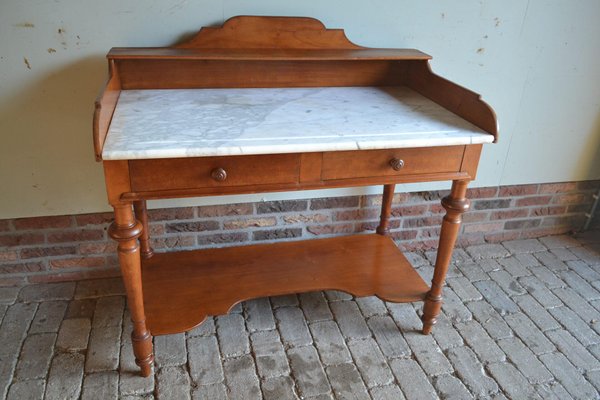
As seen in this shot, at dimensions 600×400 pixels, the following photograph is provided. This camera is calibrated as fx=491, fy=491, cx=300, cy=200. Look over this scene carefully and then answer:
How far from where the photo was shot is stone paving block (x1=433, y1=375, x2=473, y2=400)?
1.83 metres

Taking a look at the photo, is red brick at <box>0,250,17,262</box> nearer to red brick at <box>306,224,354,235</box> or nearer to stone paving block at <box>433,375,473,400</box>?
red brick at <box>306,224,354,235</box>

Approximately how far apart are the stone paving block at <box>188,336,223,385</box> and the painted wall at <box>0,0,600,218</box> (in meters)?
0.64

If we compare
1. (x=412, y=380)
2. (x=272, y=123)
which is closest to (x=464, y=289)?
(x=412, y=380)

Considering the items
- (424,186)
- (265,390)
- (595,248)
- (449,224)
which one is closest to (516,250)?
(595,248)

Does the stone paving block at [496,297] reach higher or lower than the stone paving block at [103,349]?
higher

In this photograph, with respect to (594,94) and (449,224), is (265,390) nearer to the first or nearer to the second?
(449,224)

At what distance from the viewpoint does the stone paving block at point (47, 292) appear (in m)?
2.22

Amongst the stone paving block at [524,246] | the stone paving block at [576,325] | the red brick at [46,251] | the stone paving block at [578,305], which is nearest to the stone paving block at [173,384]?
the red brick at [46,251]

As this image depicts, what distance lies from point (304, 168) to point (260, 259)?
0.81 m

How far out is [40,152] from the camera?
6.68 feet

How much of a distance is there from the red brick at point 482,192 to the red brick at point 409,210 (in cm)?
25

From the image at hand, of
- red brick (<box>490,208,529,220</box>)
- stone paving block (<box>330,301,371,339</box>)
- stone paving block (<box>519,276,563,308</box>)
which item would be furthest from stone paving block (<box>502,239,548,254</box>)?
stone paving block (<box>330,301,371,339</box>)

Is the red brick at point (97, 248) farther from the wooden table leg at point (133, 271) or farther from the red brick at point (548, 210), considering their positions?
the red brick at point (548, 210)

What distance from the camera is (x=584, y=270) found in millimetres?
2600
